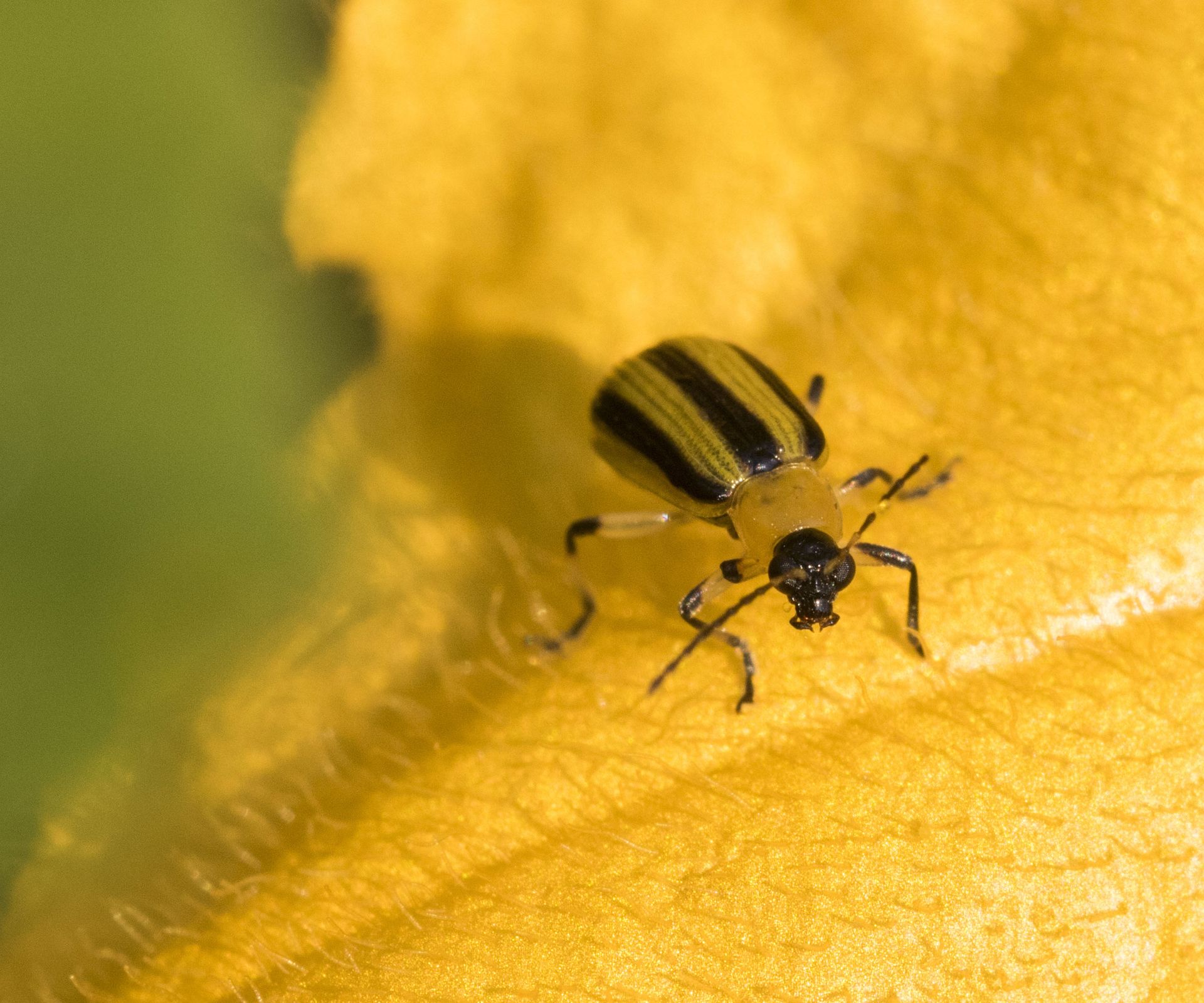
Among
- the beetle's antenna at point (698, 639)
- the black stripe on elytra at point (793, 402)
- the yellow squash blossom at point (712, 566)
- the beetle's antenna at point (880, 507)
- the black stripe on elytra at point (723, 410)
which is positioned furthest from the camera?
the black stripe on elytra at point (723, 410)

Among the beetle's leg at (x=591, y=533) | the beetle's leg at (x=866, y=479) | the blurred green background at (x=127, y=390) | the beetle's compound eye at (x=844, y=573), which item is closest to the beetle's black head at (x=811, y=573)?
the beetle's compound eye at (x=844, y=573)

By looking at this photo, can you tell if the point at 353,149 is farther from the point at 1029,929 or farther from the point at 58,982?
the point at 1029,929

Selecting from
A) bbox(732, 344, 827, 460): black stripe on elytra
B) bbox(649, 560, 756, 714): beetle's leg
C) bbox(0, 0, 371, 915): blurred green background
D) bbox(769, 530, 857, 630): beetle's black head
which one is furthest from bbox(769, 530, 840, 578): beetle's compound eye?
bbox(0, 0, 371, 915): blurred green background

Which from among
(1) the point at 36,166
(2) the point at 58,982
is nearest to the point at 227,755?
(2) the point at 58,982

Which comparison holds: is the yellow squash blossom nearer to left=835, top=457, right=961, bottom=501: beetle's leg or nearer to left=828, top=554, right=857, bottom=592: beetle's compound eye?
left=835, top=457, right=961, bottom=501: beetle's leg

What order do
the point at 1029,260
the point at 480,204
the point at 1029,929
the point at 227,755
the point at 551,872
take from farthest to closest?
the point at 480,204 → the point at 1029,260 → the point at 227,755 → the point at 551,872 → the point at 1029,929

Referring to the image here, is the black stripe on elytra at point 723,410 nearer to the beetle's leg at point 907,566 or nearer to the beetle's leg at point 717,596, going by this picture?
the beetle's leg at point 717,596

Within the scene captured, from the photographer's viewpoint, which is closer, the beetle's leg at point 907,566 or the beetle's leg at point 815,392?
the beetle's leg at point 907,566
